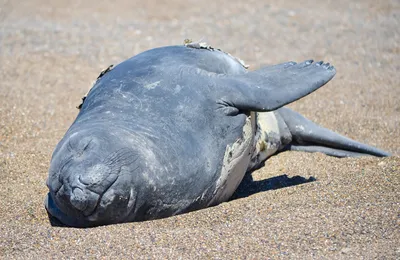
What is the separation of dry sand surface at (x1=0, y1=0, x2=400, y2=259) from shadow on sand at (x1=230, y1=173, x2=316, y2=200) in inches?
0.5

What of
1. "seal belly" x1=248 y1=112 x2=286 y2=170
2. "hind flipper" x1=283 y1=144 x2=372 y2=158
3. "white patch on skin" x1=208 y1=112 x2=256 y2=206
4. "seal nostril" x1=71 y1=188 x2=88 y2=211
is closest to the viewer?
"seal nostril" x1=71 y1=188 x2=88 y2=211

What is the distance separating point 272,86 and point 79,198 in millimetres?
1356

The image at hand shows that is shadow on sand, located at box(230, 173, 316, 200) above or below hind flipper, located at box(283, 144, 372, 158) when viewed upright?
above

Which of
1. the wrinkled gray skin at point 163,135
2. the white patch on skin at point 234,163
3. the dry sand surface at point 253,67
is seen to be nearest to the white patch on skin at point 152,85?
the wrinkled gray skin at point 163,135

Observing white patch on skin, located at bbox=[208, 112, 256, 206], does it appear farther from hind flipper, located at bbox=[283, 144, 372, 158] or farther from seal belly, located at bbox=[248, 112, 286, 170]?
hind flipper, located at bbox=[283, 144, 372, 158]

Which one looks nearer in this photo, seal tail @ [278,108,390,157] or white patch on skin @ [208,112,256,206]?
white patch on skin @ [208,112,256,206]

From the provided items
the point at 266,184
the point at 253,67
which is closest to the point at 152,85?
the point at 266,184

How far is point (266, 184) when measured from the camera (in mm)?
4395

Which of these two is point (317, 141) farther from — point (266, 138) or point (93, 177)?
point (93, 177)

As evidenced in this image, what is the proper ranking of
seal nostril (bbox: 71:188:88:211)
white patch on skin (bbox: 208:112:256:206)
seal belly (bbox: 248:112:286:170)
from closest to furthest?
1. seal nostril (bbox: 71:188:88:211)
2. white patch on skin (bbox: 208:112:256:206)
3. seal belly (bbox: 248:112:286:170)

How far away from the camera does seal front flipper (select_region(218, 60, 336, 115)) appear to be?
382 centimetres

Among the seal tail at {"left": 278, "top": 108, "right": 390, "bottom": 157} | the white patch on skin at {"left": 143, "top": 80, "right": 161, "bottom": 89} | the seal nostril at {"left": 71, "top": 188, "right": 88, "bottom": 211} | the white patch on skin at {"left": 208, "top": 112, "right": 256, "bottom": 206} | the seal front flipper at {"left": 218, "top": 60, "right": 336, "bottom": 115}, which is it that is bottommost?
the seal tail at {"left": 278, "top": 108, "right": 390, "bottom": 157}

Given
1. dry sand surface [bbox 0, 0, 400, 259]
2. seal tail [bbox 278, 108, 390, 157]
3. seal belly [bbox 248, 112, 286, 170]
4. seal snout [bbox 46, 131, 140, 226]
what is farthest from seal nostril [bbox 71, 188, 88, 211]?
seal tail [bbox 278, 108, 390, 157]

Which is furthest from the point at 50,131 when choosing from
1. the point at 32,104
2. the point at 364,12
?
the point at 364,12
